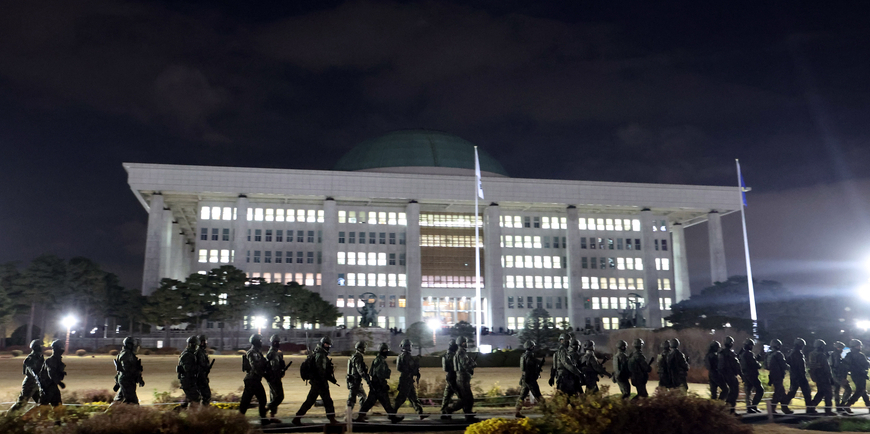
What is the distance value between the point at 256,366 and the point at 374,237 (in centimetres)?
8049

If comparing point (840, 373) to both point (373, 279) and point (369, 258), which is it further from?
point (369, 258)

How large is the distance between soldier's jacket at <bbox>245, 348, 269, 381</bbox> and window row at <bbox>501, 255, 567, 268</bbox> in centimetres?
8261

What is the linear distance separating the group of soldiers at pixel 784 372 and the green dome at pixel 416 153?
88.7m

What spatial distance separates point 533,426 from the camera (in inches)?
577

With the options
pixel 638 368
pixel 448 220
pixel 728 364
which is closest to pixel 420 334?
pixel 448 220

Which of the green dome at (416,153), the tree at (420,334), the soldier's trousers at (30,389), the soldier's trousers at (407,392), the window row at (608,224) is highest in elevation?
the green dome at (416,153)

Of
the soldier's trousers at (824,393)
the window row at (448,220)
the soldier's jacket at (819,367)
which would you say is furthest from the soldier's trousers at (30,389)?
the window row at (448,220)

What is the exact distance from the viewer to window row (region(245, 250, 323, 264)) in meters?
93.4

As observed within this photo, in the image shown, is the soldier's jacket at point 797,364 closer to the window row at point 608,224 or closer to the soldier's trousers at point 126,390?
the soldier's trousers at point 126,390

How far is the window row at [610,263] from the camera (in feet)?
334

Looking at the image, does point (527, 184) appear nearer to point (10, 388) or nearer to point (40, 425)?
point (10, 388)

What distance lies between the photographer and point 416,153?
110 meters

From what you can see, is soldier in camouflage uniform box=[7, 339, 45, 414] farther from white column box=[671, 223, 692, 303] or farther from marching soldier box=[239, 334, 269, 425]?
white column box=[671, 223, 692, 303]

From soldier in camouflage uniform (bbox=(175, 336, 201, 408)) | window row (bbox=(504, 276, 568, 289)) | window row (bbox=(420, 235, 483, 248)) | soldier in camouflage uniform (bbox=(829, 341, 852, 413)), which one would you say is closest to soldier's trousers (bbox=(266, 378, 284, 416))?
soldier in camouflage uniform (bbox=(175, 336, 201, 408))
